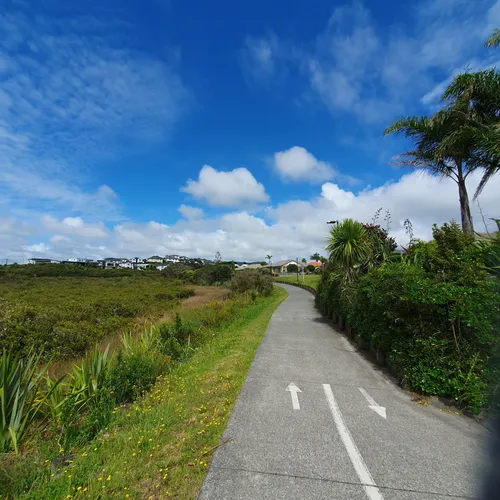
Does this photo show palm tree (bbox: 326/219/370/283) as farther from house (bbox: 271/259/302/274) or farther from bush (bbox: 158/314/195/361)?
house (bbox: 271/259/302/274)

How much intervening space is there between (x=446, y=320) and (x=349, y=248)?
18.3 ft

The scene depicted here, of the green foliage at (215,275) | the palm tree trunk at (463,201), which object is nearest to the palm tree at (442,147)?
the palm tree trunk at (463,201)

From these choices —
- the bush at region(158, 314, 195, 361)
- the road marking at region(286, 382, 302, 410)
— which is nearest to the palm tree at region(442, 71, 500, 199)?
the road marking at region(286, 382, 302, 410)

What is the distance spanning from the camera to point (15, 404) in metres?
3.49

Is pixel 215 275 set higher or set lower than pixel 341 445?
higher

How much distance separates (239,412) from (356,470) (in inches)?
66.7

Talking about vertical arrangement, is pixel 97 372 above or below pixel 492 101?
below

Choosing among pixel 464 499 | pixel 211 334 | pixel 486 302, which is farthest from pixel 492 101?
pixel 211 334

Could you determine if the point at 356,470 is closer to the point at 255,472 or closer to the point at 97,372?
the point at 255,472

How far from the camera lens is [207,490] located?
8.11 ft

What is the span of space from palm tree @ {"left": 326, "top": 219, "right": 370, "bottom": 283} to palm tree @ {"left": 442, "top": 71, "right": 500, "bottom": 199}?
3.93 meters

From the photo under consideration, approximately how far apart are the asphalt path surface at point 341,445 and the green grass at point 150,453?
0.21 meters

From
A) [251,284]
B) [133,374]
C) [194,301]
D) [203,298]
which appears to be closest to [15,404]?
[133,374]

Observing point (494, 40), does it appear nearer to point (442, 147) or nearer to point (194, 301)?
point (442, 147)
